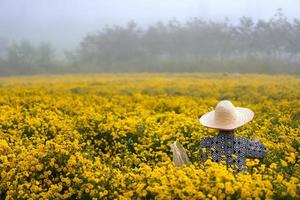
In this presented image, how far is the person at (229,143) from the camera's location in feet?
21.2

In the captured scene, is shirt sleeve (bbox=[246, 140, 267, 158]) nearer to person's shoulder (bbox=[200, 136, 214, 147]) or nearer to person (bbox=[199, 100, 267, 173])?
person (bbox=[199, 100, 267, 173])

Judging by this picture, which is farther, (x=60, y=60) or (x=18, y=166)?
(x=60, y=60)

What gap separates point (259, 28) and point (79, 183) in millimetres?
42520

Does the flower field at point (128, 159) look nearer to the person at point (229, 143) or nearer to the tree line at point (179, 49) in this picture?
the person at point (229, 143)

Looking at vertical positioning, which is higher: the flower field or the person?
the person

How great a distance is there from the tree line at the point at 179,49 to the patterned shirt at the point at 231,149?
32.7m

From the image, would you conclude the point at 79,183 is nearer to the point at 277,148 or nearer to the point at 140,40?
the point at 277,148

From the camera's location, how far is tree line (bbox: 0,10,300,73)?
142 ft

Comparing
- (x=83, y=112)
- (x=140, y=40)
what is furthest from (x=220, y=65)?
(x=83, y=112)

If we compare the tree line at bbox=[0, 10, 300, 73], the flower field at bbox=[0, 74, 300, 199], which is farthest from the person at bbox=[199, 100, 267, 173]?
the tree line at bbox=[0, 10, 300, 73]

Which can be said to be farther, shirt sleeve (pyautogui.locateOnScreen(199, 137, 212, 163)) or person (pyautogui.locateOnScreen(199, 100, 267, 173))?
shirt sleeve (pyautogui.locateOnScreen(199, 137, 212, 163))

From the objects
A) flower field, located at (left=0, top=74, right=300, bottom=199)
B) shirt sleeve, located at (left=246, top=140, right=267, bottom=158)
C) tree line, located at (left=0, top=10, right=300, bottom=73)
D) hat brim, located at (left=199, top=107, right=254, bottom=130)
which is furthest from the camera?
tree line, located at (left=0, top=10, right=300, bottom=73)

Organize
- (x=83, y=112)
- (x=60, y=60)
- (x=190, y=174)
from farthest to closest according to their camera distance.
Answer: (x=60, y=60)
(x=83, y=112)
(x=190, y=174)

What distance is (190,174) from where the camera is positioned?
18.3ft
